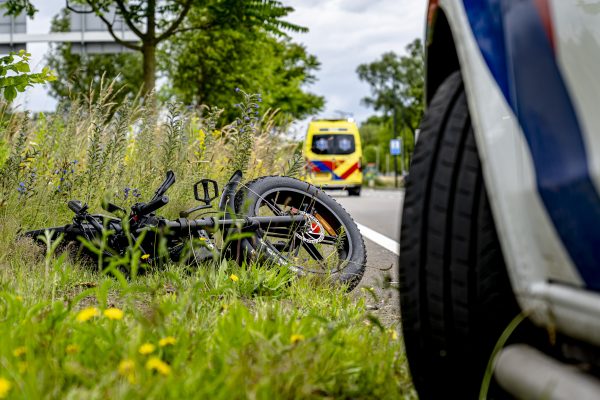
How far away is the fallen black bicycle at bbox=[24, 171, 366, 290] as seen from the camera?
409cm

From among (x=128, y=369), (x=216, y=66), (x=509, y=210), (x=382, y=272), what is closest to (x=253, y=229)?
(x=382, y=272)

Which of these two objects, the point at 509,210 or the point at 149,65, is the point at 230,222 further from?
the point at 149,65

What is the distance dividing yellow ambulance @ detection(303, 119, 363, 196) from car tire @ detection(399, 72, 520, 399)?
27607 mm

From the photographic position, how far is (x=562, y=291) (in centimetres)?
151

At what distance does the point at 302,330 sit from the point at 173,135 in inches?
143

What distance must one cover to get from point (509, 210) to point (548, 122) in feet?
0.60

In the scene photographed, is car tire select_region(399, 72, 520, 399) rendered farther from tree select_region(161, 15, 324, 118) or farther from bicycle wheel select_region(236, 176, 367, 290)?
tree select_region(161, 15, 324, 118)

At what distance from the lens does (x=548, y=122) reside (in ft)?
5.16

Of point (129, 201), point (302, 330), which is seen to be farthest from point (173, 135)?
point (302, 330)

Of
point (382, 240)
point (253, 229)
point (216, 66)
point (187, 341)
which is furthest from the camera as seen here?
point (216, 66)

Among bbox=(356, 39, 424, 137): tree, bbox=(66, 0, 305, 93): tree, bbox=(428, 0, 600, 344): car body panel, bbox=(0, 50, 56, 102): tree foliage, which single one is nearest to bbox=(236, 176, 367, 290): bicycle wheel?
bbox=(0, 50, 56, 102): tree foliage

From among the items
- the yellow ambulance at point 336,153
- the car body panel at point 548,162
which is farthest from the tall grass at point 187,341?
the yellow ambulance at point 336,153

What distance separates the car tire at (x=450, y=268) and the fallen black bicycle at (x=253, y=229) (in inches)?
76.2

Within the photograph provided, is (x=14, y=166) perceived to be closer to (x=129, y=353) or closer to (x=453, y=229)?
(x=129, y=353)
